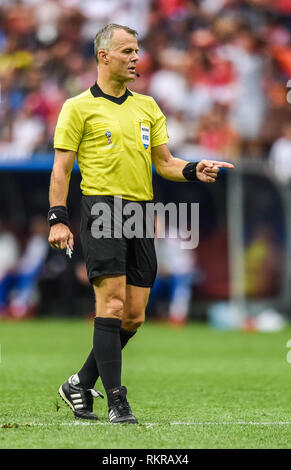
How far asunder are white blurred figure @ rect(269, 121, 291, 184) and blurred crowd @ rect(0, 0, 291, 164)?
2 cm

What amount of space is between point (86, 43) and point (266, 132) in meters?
3.61

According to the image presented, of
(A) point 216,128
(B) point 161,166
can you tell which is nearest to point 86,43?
(A) point 216,128

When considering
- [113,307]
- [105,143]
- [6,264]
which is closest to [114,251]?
[113,307]

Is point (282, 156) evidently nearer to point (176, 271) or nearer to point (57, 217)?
point (176, 271)

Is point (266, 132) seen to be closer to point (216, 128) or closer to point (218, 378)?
Answer: point (216, 128)

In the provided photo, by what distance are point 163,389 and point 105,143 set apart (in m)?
2.55

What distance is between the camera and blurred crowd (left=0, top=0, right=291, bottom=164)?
521 inches

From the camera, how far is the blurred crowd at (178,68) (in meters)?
13.2

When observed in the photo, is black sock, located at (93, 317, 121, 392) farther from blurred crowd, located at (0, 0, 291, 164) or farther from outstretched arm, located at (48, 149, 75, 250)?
blurred crowd, located at (0, 0, 291, 164)

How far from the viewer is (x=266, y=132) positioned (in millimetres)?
13273

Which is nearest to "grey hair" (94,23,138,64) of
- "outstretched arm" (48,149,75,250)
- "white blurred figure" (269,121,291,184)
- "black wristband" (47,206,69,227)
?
"outstretched arm" (48,149,75,250)

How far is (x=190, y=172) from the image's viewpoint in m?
5.59

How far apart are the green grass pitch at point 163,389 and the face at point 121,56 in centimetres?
202
